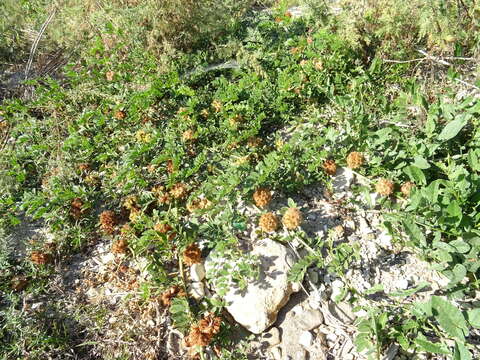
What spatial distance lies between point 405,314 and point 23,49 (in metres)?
6.11

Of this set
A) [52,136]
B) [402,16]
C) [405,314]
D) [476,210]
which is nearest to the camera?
[405,314]

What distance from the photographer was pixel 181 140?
334 centimetres

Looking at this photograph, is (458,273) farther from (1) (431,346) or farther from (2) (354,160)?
(2) (354,160)

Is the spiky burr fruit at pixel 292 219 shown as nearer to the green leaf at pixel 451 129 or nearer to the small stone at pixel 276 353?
the small stone at pixel 276 353

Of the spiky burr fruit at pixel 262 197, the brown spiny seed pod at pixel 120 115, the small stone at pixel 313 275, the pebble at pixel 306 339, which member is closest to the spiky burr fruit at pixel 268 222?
the spiky burr fruit at pixel 262 197

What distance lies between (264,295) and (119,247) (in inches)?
45.8

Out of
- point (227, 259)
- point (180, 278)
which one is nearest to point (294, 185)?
point (227, 259)

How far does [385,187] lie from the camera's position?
99.0 inches

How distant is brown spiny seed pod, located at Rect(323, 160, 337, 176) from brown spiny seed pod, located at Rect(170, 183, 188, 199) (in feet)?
3.79

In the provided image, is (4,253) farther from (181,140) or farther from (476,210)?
(476,210)

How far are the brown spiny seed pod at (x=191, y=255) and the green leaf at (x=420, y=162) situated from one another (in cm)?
163

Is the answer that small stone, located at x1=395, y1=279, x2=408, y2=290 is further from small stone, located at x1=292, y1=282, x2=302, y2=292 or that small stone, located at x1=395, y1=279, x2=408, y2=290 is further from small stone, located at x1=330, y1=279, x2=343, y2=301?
small stone, located at x1=292, y1=282, x2=302, y2=292

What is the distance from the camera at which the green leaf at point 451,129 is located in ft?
8.09

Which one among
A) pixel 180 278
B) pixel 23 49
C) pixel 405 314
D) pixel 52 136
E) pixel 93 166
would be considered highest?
pixel 23 49
